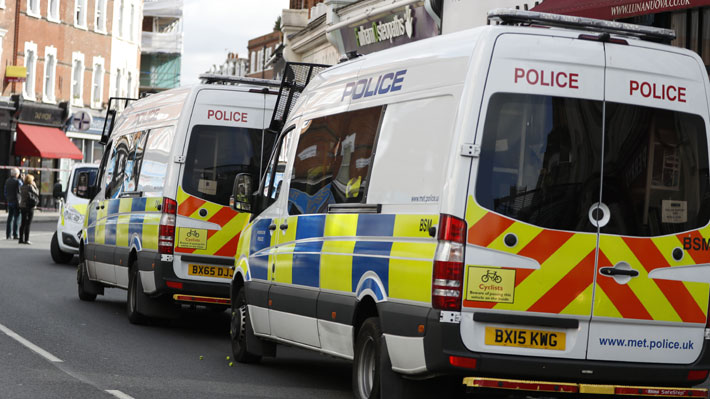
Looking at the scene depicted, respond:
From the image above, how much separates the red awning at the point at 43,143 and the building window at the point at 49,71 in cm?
138

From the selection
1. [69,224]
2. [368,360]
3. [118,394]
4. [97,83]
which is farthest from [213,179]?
[97,83]

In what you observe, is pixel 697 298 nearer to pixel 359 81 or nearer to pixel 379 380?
pixel 379 380

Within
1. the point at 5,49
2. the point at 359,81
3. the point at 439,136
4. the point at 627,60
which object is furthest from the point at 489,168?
the point at 5,49

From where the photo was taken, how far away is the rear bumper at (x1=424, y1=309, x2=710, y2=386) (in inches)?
306

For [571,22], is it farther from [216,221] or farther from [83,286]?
[83,286]

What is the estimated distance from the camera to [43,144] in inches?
2140

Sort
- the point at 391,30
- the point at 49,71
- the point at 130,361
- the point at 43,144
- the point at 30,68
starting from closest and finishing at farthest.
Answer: the point at 130,361
the point at 391,30
the point at 43,144
the point at 30,68
the point at 49,71

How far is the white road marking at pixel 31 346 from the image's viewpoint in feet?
38.8

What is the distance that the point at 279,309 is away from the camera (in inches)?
428

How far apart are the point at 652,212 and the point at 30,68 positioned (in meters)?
49.4

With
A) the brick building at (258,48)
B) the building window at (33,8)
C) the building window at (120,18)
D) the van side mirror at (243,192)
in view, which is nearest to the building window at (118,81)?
the building window at (120,18)

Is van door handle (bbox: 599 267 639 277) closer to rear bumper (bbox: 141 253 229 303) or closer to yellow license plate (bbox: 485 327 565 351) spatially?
yellow license plate (bbox: 485 327 565 351)

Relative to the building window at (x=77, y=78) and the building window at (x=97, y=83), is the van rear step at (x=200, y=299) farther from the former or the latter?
the building window at (x=97, y=83)

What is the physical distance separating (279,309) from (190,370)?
3.84ft
